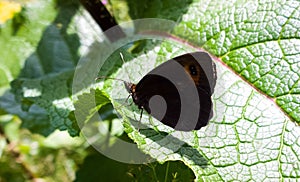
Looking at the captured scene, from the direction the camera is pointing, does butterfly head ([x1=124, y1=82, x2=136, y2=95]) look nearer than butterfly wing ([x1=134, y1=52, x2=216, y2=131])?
No

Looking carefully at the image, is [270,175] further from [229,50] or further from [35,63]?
[35,63]

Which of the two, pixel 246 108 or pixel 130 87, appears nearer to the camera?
pixel 246 108

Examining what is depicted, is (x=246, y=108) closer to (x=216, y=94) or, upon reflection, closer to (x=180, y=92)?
(x=216, y=94)

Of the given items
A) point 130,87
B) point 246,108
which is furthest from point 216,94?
point 130,87

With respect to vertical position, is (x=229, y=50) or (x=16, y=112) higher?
A: (x=229, y=50)

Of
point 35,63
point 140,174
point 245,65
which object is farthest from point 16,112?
point 245,65
